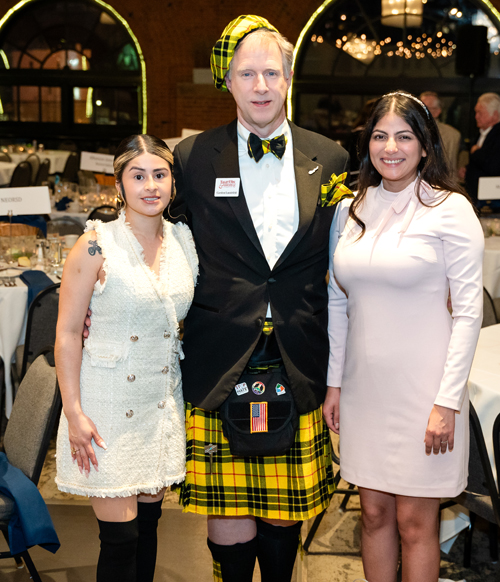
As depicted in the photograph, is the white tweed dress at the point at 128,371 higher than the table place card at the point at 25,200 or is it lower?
lower

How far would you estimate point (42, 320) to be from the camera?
332 centimetres

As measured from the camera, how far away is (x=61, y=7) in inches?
432

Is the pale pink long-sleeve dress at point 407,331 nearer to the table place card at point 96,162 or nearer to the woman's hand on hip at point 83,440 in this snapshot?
the woman's hand on hip at point 83,440

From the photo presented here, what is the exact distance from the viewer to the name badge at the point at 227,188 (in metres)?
1.91

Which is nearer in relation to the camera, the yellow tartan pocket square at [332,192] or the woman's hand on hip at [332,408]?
the yellow tartan pocket square at [332,192]

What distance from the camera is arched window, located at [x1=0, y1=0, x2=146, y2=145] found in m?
11.0

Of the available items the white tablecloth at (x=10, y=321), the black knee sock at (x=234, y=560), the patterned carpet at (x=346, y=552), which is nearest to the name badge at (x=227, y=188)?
the black knee sock at (x=234, y=560)

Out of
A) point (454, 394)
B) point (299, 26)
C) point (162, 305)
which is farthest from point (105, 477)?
point (299, 26)

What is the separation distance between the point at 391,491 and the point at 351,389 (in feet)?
1.03

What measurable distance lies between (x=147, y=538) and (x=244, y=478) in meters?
0.34

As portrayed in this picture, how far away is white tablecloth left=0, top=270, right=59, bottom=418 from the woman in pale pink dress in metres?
2.24

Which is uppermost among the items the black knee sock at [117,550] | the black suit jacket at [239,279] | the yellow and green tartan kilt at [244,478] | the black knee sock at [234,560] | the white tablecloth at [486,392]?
the black suit jacket at [239,279]

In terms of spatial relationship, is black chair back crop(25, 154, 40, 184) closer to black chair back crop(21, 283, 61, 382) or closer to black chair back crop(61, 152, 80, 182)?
black chair back crop(61, 152, 80, 182)

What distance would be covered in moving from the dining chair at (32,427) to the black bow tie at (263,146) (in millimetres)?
955
